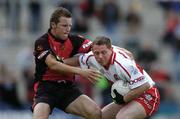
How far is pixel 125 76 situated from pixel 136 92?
297 mm

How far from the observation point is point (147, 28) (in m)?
22.7

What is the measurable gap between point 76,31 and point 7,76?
2895mm

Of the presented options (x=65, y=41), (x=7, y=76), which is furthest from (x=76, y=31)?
(x=65, y=41)

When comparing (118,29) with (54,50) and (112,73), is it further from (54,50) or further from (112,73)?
(112,73)

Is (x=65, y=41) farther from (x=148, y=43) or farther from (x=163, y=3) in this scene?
(x=163, y=3)

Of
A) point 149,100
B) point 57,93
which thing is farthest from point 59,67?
point 149,100

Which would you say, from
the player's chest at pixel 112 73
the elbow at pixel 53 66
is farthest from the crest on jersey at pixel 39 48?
the player's chest at pixel 112 73

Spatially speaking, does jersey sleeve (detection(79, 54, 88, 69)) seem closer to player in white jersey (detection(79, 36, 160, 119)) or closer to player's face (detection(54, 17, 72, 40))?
player in white jersey (detection(79, 36, 160, 119))

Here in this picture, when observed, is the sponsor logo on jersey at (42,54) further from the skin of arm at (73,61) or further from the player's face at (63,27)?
the skin of arm at (73,61)

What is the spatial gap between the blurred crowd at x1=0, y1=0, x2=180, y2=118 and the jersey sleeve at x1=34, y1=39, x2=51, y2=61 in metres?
7.07

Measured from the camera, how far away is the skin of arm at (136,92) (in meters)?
12.7

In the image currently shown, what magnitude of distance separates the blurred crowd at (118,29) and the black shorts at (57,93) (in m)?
6.66

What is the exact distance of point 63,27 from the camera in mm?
12969

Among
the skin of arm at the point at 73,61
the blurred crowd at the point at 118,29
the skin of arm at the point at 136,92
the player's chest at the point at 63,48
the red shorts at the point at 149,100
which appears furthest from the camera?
the blurred crowd at the point at 118,29
